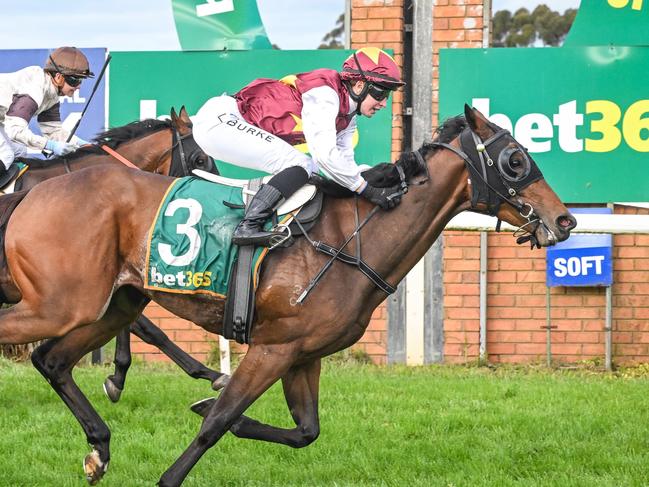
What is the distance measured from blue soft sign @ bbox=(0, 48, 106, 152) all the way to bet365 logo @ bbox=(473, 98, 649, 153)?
3110mm

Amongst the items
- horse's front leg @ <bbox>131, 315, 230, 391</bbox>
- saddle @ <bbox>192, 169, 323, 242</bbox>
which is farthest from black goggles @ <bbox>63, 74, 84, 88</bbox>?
saddle @ <bbox>192, 169, 323, 242</bbox>

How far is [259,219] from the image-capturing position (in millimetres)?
4648

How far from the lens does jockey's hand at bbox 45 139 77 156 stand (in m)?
6.99

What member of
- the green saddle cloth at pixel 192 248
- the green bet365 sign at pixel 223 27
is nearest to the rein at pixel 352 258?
the green saddle cloth at pixel 192 248

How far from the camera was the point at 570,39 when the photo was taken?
8609mm

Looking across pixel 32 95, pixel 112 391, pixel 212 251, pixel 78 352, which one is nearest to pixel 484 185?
pixel 212 251

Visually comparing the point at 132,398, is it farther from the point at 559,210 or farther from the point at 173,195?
the point at 559,210

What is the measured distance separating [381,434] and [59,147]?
2871mm

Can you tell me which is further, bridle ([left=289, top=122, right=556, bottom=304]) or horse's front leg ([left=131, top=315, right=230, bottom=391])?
horse's front leg ([left=131, top=315, right=230, bottom=391])

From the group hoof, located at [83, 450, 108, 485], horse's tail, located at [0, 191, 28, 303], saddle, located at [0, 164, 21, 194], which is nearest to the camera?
hoof, located at [83, 450, 108, 485]

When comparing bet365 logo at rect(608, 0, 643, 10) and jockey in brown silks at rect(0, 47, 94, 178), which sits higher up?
bet365 logo at rect(608, 0, 643, 10)

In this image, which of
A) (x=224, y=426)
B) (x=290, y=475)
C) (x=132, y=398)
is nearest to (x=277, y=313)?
(x=224, y=426)

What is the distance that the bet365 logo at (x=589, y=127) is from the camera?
8.43 metres

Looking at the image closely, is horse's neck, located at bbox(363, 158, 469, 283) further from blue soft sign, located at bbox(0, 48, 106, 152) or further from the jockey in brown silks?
blue soft sign, located at bbox(0, 48, 106, 152)
